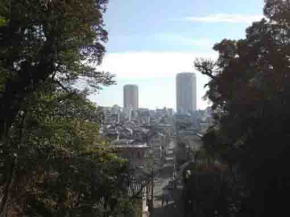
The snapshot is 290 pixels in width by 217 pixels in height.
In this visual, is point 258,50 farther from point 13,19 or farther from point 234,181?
point 13,19

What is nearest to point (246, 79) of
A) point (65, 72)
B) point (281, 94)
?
point (281, 94)

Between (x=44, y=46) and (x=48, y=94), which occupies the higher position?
(x=44, y=46)

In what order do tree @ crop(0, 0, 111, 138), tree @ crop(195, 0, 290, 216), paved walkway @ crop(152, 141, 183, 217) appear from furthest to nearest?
1. paved walkway @ crop(152, 141, 183, 217)
2. tree @ crop(195, 0, 290, 216)
3. tree @ crop(0, 0, 111, 138)

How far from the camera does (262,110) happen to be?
2620cm

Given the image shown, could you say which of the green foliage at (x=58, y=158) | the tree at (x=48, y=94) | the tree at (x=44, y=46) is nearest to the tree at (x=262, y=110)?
the green foliage at (x=58, y=158)

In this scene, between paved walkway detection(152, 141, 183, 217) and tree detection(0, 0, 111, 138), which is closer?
tree detection(0, 0, 111, 138)

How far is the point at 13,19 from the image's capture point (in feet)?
55.1

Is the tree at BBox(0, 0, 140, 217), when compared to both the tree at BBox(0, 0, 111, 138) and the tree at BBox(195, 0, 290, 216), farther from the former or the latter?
the tree at BBox(195, 0, 290, 216)

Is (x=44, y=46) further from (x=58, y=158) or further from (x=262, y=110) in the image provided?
(x=262, y=110)

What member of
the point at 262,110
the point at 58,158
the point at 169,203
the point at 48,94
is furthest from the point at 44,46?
the point at 169,203

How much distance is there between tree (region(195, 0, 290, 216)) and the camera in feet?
84.5

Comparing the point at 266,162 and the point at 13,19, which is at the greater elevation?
the point at 13,19

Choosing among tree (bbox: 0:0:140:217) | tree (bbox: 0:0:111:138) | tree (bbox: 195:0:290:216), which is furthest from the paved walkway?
tree (bbox: 0:0:111:138)

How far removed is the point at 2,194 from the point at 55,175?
10.9ft
